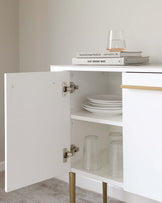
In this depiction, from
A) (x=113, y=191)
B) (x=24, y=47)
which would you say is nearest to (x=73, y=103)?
(x=113, y=191)

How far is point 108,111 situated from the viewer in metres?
1.55

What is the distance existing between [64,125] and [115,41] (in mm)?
482

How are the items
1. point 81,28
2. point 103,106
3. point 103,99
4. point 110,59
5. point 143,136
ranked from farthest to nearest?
point 81,28 → point 103,99 → point 103,106 → point 110,59 → point 143,136

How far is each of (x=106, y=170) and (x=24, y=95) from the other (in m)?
0.58

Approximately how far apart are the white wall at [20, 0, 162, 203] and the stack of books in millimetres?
280

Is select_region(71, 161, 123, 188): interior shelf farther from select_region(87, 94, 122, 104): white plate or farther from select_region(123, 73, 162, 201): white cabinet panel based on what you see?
select_region(87, 94, 122, 104): white plate

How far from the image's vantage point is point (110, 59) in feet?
4.81

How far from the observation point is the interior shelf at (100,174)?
1464 millimetres

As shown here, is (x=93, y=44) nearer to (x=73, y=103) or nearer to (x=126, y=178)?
(x=73, y=103)

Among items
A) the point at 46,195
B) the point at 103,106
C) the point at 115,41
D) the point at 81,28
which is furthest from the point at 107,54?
the point at 46,195

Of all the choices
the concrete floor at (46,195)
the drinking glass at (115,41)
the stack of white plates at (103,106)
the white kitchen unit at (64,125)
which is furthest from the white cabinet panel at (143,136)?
the concrete floor at (46,195)

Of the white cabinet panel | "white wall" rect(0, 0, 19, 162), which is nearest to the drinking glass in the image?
the white cabinet panel

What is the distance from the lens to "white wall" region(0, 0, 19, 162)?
2.51 metres

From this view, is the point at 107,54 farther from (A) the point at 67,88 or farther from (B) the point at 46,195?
(B) the point at 46,195
